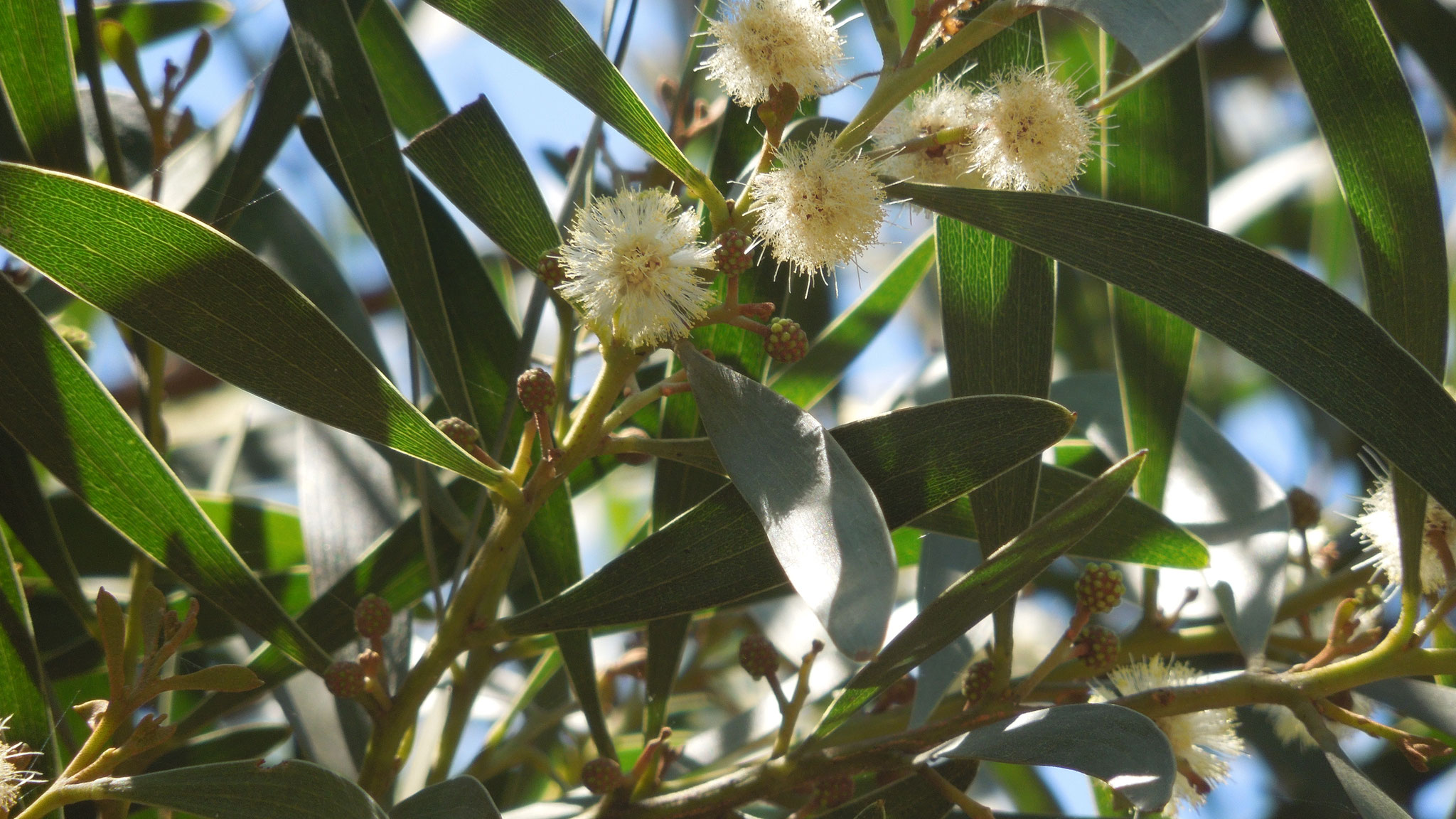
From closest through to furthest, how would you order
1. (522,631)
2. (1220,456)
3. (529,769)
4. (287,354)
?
1. (287,354)
2. (522,631)
3. (1220,456)
4. (529,769)

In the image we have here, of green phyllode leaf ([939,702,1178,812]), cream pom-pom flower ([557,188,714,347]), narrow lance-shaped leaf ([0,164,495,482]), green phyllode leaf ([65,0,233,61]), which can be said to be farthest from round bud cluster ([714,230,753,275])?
green phyllode leaf ([65,0,233,61])

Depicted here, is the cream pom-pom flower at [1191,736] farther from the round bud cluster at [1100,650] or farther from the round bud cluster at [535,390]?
the round bud cluster at [535,390]

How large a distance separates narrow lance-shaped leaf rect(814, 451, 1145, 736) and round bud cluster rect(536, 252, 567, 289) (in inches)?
15.2

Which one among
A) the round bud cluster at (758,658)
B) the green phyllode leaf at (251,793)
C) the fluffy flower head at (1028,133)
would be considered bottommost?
the green phyllode leaf at (251,793)

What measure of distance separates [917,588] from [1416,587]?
0.46 metres

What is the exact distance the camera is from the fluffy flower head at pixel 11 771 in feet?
2.59

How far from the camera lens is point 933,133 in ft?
2.94

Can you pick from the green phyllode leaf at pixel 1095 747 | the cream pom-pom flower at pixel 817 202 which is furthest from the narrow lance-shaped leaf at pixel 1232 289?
the green phyllode leaf at pixel 1095 747

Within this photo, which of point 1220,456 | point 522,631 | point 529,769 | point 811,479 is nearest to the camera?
point 811,479

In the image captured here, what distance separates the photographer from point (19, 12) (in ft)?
3.04

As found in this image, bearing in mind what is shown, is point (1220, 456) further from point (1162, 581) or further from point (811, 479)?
point (811, 479)

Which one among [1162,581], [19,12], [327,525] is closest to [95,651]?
[327,525]

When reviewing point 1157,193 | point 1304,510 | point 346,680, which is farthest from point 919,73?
point 1304,510

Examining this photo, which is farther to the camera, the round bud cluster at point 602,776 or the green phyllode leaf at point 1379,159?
the round bud cluster at point 602,776
